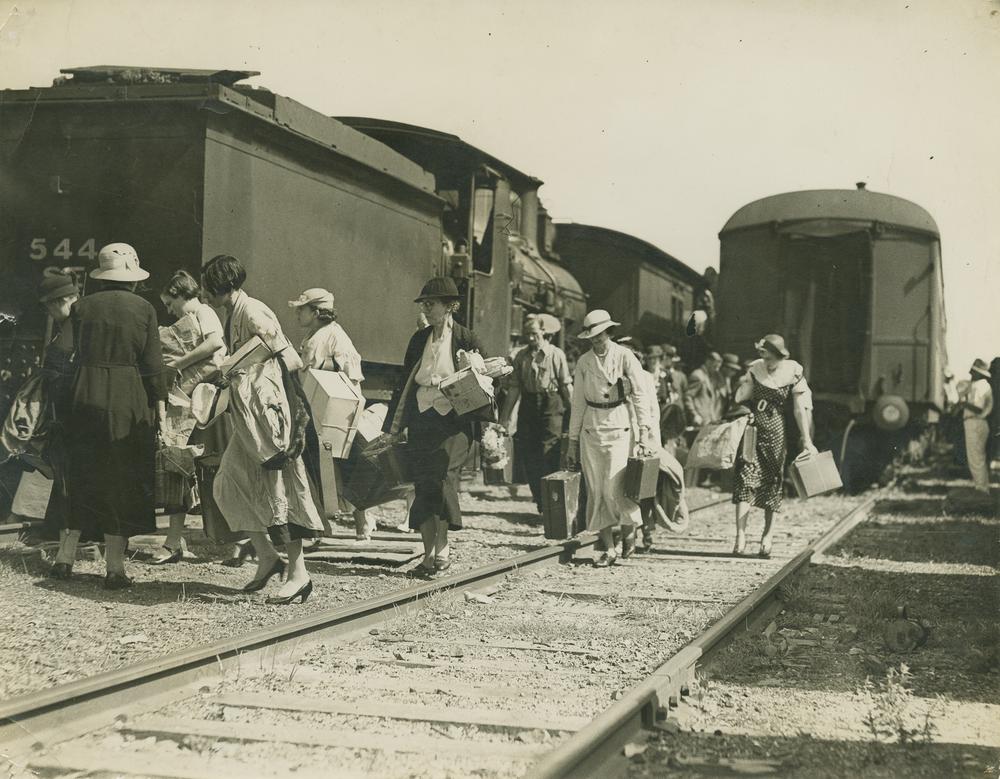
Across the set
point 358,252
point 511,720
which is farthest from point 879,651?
point 358,252

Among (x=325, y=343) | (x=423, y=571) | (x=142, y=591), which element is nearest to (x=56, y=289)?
(x=325, y=343)

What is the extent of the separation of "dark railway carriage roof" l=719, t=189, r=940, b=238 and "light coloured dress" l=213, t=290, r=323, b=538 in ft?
34.1

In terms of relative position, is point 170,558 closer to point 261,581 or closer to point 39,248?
point 261,581

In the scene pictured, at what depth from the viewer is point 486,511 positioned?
1136cm

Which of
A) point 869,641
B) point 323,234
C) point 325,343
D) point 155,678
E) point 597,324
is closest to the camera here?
point 155,678

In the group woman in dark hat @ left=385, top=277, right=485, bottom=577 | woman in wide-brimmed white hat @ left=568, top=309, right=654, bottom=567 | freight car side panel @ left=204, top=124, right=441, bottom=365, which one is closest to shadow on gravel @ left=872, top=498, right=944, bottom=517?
woman in wide-brimmed white hat @ left=568, top=309, right=654, bottom=567

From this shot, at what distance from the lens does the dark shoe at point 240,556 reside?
23.3 ft

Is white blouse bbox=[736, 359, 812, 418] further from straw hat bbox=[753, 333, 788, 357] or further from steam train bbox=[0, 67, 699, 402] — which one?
steam train bbox=[0, 67, 699, 402]

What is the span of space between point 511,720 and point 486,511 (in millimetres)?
7524

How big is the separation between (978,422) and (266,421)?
332 inches

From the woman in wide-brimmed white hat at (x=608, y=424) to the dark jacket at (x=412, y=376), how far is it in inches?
47.2

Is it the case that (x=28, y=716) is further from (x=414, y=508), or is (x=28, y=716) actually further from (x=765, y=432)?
(x=765, y=432)

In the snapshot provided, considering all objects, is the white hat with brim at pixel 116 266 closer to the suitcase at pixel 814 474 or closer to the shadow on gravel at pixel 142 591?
the shadow on gravel at pixel 142 591

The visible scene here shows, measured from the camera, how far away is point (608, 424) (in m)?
7.93
